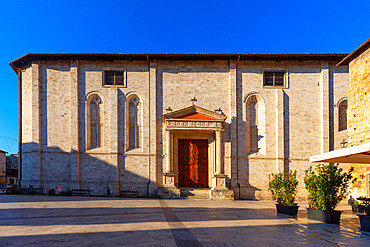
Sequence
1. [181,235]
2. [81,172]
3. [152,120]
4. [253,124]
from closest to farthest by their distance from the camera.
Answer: [181,235], [81,172], [152,120], [253,124]

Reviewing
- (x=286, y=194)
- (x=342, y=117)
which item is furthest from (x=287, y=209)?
(x=342, y=117)

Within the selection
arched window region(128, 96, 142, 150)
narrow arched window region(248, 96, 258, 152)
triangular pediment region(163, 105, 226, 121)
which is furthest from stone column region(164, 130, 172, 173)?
narrow arched window region(248, 96, 258, 152)

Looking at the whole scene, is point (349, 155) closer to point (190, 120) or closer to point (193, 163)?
point (190, 120)

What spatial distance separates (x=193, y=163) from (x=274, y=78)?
28.6 ft

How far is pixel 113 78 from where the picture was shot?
1736 cm

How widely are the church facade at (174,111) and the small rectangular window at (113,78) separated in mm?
75

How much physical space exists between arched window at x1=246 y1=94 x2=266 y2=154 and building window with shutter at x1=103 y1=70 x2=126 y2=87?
9463mm

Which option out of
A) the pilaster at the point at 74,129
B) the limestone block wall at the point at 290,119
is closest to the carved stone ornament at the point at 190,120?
the limestone block wall at the point at 290,119

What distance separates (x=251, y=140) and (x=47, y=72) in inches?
626

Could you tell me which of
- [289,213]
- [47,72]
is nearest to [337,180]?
[289,213]

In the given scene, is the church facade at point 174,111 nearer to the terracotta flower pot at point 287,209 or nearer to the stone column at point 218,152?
the stone column at point 218,152

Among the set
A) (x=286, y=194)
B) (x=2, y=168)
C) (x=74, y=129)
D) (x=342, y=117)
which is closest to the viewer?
(x=286, y=194)

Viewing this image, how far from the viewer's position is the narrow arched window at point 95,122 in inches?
675

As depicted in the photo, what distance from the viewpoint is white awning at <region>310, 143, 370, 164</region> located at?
20.2ft
